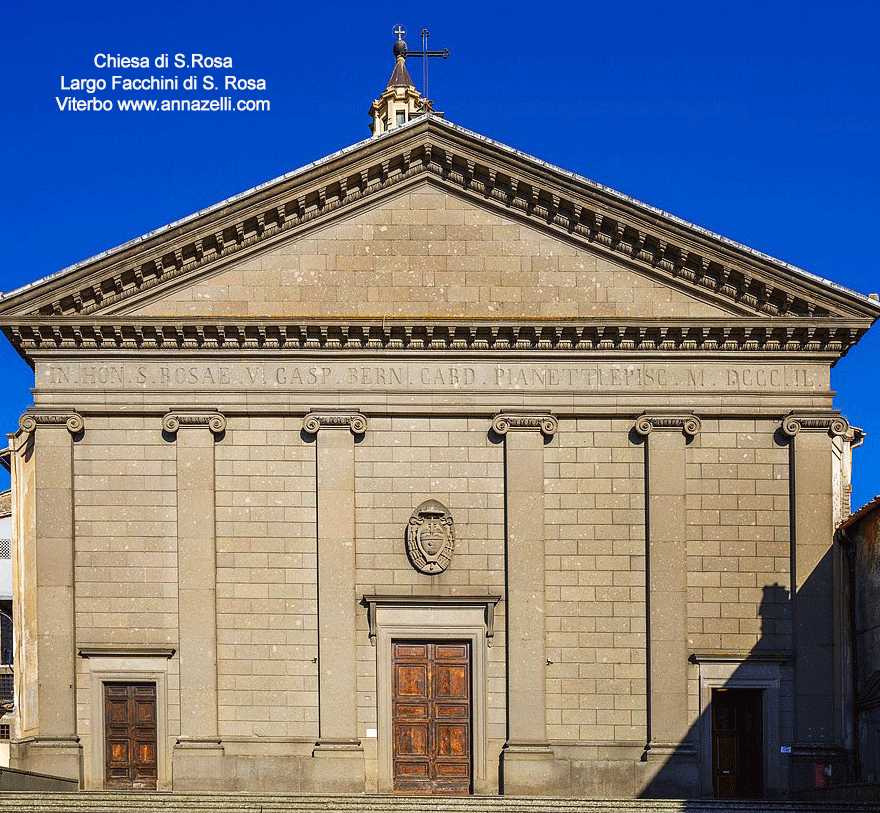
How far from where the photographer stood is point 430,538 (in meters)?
27.5

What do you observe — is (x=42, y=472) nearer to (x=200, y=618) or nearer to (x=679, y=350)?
(x=200, y=618)

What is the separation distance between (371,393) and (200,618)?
609cm

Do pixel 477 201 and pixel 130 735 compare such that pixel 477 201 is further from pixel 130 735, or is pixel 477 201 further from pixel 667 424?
pixel 130 735

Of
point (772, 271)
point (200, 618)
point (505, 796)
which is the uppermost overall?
point (772, 271)

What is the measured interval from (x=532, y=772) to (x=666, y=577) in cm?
504

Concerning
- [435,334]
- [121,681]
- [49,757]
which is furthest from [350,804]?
[435,334]

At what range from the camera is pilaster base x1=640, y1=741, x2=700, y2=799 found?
26.8m

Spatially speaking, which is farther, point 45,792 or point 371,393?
point 371,393

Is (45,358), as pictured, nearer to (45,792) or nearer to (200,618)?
(200,618)

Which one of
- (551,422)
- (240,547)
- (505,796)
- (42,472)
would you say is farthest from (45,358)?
(505,796)

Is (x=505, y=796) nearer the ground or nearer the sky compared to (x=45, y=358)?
nearer the ground

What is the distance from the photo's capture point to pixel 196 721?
27047 millimetres

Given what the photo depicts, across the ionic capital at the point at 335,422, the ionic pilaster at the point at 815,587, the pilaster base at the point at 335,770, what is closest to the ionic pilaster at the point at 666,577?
the ionic pilaster at the point at 815,587

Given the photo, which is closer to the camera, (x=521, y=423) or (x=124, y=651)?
(x=124, y=651)
